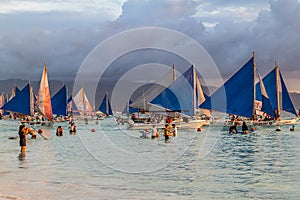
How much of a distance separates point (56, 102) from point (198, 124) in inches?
1362

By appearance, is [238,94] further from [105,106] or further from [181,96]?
[105,106]

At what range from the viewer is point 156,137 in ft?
161

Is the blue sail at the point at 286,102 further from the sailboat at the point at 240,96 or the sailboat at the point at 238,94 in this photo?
the sailboat at the point at 238,94

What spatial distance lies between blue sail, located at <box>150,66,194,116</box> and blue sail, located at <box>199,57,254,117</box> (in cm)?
290

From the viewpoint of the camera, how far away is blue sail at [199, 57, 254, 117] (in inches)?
2694

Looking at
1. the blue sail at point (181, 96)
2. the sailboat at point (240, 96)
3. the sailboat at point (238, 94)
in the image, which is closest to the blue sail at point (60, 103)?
the blue sail at point (181, 96)

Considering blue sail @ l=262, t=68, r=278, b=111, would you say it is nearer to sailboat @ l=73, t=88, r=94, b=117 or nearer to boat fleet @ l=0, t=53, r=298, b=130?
boat fleet @ l=0, t=53, r=298, b=130

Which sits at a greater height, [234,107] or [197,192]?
[234,107]

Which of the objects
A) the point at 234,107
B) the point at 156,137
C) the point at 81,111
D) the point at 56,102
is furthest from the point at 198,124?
the point at 81,111

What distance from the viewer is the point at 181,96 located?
71.4 metres

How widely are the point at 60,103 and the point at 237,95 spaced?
35.9m

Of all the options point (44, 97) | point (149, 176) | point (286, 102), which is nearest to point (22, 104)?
point (44, 97)

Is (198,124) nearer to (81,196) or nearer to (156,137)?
(156,137)

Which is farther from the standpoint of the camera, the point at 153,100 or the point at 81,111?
the point at 81,111
